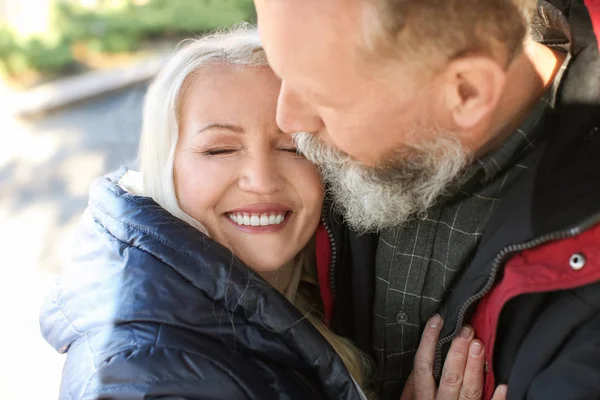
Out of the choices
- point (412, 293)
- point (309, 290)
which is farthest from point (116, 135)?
point (412, 293)

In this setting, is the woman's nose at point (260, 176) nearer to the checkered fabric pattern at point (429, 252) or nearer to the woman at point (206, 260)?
the woman at point (206, 260)

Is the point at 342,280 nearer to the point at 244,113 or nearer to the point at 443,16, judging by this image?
the point at 244,113

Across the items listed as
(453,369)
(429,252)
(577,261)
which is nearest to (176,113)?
(429,252)

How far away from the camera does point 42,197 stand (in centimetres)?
605

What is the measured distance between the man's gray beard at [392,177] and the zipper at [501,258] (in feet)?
0.94

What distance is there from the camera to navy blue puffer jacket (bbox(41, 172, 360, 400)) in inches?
65.9

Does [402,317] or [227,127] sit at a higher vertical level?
[227,127]

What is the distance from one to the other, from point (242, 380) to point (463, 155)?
0.85 metres

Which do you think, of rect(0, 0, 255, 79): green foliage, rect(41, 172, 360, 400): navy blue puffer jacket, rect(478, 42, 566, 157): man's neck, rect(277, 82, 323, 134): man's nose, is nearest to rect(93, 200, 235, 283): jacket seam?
rect(41, 172, 360, 400): navy blue puffer jacket

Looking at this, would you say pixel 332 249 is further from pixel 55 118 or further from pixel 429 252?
pixel 55 118

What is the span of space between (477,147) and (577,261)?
1.51ft

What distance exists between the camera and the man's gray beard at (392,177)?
6.30 feet

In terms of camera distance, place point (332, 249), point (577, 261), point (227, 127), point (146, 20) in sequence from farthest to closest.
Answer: point (146, 20) → point (332, 249) → point (227, 127) → point (577, 261)

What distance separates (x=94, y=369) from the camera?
5.47ft
